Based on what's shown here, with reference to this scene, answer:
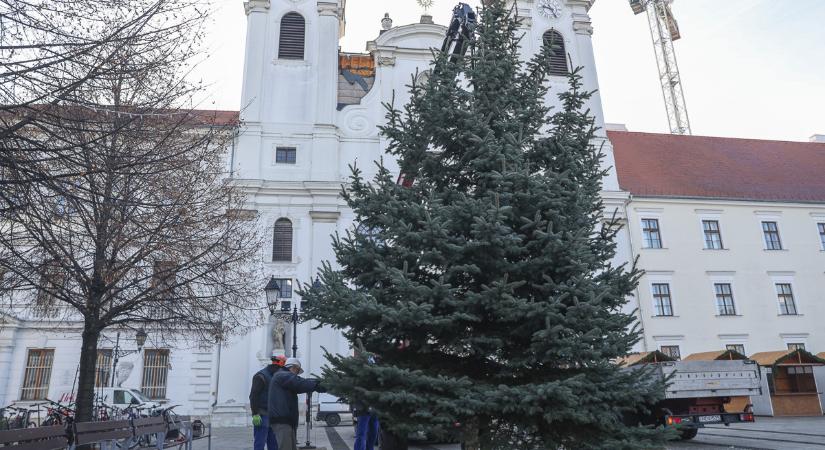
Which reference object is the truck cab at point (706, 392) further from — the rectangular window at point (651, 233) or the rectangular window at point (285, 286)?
the rectangular window at point (651, 233)

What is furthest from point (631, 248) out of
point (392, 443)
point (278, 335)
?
point (392, 443)

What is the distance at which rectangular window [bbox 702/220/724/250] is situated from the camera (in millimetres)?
29156

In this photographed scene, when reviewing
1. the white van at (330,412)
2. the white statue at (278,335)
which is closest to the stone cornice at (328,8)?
the white statue at (278,335)

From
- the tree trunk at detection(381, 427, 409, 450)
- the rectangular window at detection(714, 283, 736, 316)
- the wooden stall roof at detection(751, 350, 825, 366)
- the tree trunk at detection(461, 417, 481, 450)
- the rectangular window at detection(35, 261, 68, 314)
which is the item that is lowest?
the tree trunk at detection(381, 427, 409, 450)

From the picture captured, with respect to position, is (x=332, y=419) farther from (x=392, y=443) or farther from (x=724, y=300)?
(x=724, y=300)

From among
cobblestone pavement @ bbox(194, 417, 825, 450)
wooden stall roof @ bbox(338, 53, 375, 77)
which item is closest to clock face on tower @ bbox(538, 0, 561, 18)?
wooden stall roof @ bbox(338, 53, 375, 77)

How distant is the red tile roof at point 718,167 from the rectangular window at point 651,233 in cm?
138

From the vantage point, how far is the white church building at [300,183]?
23.8 metres

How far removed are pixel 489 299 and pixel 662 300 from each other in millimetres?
24164

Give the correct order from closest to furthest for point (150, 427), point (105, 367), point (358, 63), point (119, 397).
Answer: point (150, 427), point (119, 397), point (105, 367), point (358, 63)

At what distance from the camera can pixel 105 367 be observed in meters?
23.7

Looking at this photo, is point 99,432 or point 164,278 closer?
point 99,432

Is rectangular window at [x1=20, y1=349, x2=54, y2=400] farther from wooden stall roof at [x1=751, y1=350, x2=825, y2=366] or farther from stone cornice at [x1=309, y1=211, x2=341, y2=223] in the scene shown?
wooden stall roof at [x1=751, y1=350, x2=825, y2=366]

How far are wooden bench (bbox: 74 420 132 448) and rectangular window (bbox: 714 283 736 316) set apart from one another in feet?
89.8
